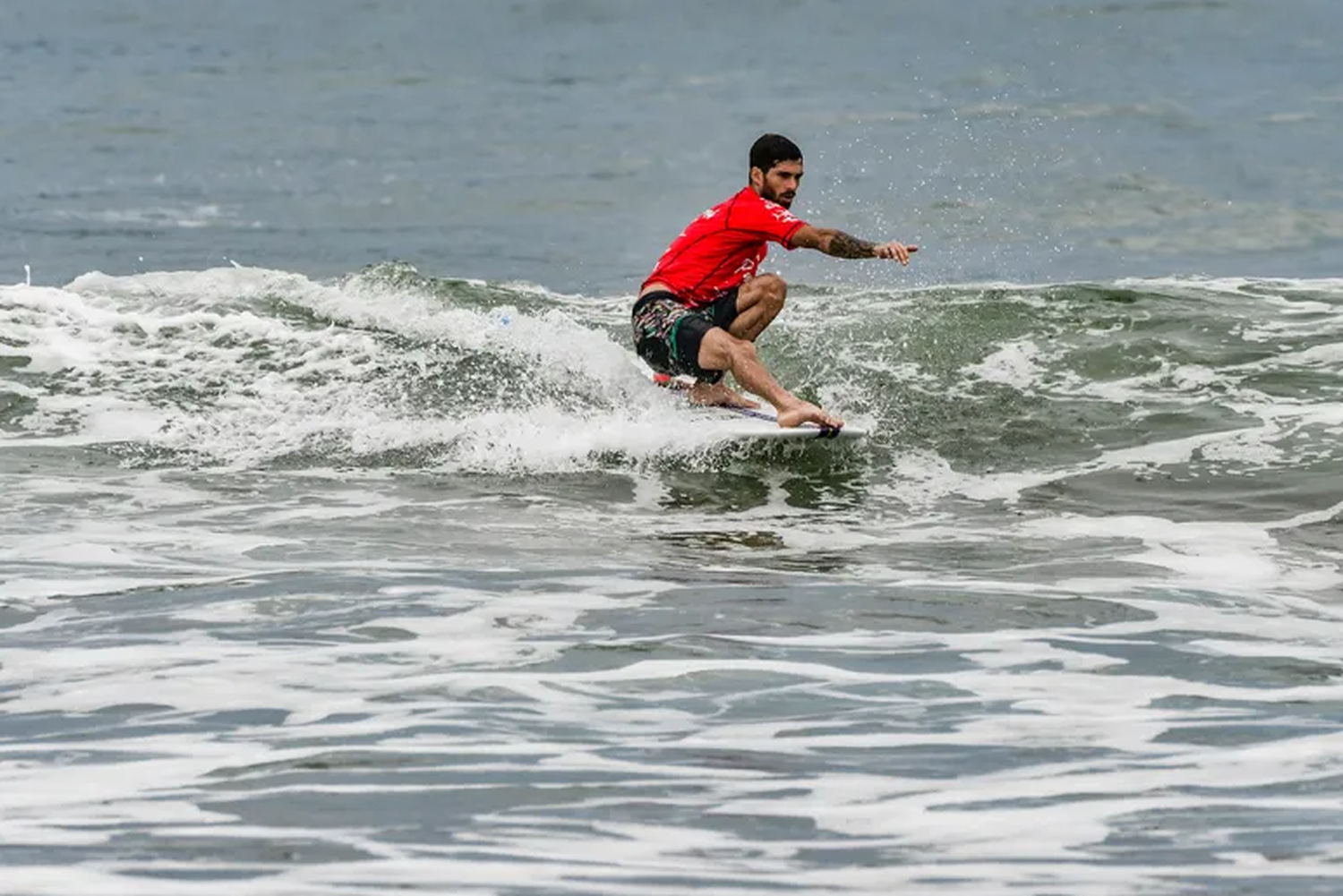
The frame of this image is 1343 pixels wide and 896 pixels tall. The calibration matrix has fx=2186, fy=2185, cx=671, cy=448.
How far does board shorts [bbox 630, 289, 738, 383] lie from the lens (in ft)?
40.1

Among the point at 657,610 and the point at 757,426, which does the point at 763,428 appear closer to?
the point at 757,426

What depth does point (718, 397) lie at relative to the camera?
12617 millimetres

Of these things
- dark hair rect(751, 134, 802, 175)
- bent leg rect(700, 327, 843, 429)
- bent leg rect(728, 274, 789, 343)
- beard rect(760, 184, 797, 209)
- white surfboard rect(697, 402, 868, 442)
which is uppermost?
dark hair rect(751, 134, 802, 175)

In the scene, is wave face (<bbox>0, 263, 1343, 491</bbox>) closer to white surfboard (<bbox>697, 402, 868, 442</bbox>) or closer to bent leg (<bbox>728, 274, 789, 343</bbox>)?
white surfboard (<bbox>697, 402, 868, 442</bbox>)

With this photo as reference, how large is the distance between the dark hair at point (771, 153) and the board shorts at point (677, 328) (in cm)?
80

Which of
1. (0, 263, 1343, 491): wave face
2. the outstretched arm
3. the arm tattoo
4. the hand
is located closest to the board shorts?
(0, 263, 1343, 491): wave face

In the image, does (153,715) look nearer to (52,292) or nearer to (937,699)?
(937,699)

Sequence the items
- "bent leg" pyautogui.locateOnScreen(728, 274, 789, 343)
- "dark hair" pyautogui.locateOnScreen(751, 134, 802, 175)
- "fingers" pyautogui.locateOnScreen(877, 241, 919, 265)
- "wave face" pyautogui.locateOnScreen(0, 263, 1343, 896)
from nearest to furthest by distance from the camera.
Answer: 1. "wave face" pyautogui.locateOnScreen(0, 263, 1343, 896)
2. "fingers" pyautogui.locateOnScreen(877, 241, 919, 265)
3. "dark hair" pyautogui.locateOnScreen(751, 134, 802, 175)
4. "bent leg" pyautogui.locateOnScreen(728, 274, 789, 343)

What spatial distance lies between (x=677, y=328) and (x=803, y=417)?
0.95m

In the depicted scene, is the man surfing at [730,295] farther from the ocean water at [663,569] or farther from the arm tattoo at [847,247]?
the ocean water at [663,569]

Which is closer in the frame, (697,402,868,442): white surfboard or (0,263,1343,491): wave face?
(697,402,868,442): white surfboard

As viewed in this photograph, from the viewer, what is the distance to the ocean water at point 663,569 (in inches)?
221

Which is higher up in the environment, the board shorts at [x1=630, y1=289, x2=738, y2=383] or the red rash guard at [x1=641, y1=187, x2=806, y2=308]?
the red rash guard at [x1=641, y1=187, x2=806, y2=308]

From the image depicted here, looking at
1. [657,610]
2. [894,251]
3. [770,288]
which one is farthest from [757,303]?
[657,610]
